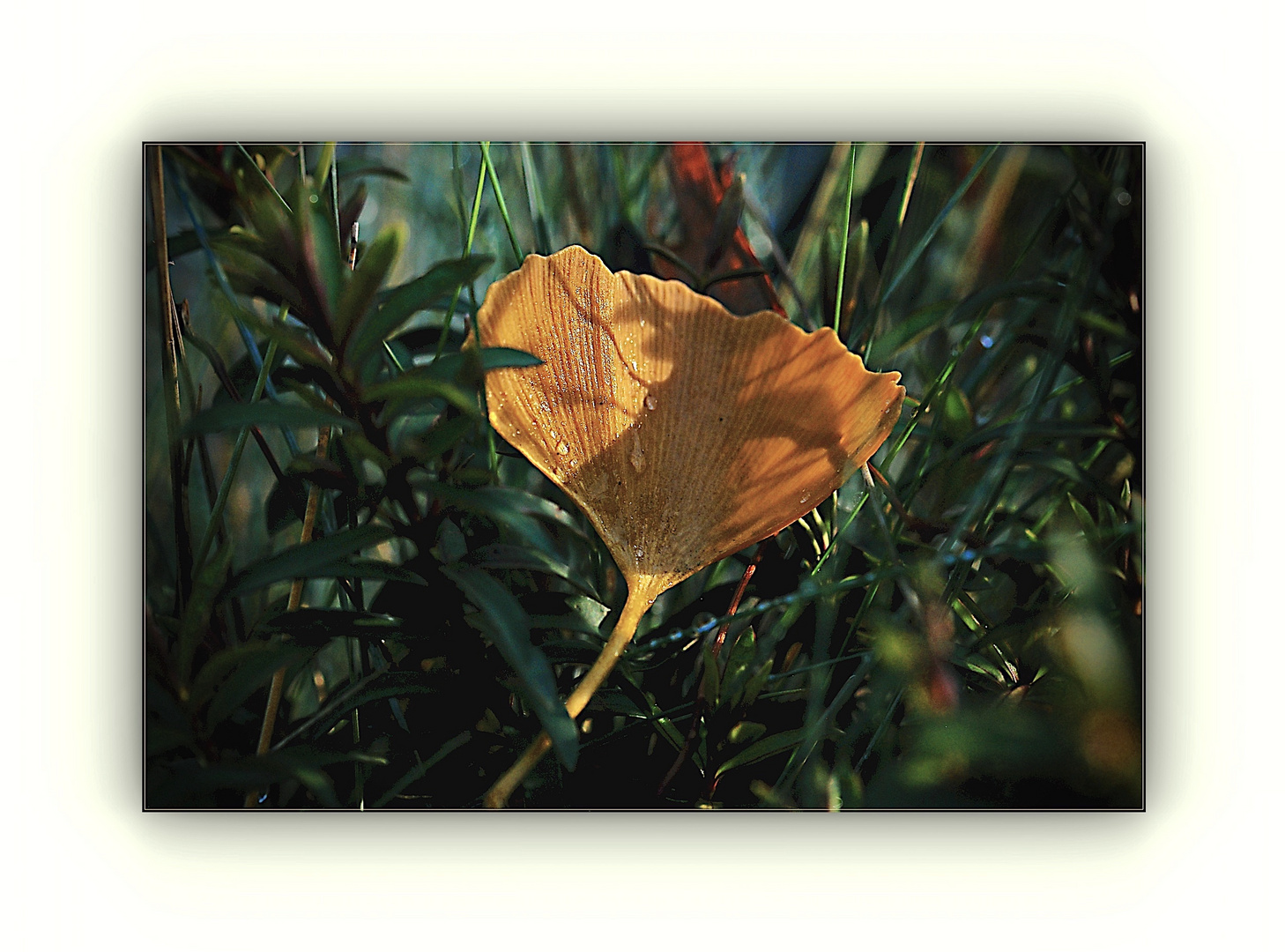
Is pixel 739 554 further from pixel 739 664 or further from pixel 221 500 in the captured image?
pixel 221 500

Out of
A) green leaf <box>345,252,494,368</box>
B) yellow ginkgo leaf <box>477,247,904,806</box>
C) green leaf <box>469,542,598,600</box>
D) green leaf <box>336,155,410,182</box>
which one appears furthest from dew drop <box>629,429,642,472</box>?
green leaf <box>336,155,410,182</box>

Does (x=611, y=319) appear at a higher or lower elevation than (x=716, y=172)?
lower

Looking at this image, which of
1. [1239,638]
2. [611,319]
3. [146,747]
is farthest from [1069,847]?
[146,747]

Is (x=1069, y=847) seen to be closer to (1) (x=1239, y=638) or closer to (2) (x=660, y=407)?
(1) (x=1239, y=638)

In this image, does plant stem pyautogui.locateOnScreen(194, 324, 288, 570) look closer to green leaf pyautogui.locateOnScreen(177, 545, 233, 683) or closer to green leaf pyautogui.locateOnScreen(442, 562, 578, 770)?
green leaf pyautogui.locateOnScreen(177, 545, 233, 683)

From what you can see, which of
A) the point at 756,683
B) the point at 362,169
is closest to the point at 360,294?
the point at 362,169
